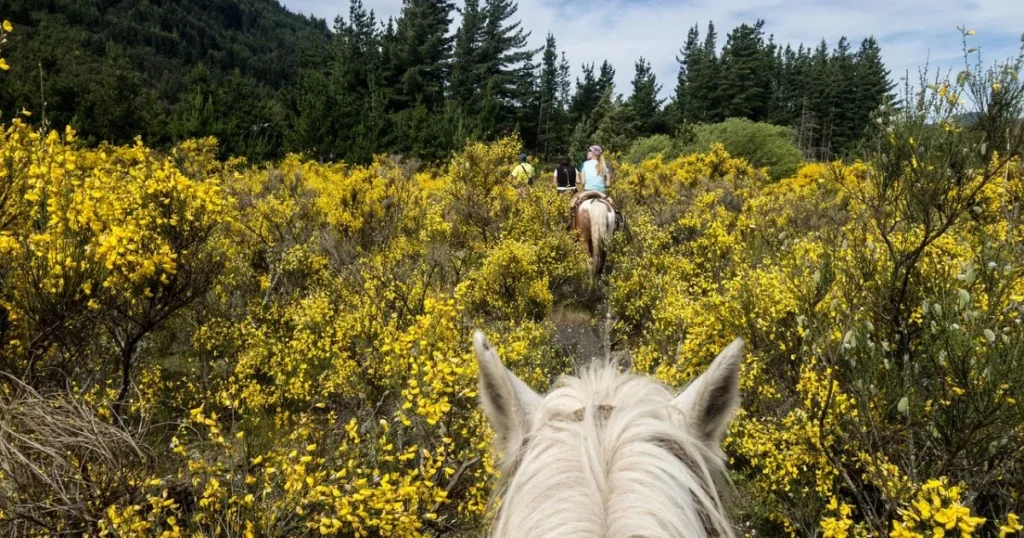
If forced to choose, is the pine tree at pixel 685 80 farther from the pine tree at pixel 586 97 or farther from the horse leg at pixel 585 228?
the horse leg at pixel 585 228

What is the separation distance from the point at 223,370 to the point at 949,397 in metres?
5.11

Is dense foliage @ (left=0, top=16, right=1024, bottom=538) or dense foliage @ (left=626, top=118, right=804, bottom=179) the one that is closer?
dense foliage @ (left=0, top=16, right=1024, bottom=538)

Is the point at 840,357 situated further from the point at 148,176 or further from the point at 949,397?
the point at 148,176

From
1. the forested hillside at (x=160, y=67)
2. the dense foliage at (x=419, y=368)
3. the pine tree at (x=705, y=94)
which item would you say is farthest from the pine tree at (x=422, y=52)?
the dense foliage at (x=419, y=368)

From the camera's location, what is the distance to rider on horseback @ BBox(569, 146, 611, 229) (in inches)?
350

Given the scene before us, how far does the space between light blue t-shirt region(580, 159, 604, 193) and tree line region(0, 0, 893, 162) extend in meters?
12.2

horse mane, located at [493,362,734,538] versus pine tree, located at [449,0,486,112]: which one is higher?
pine tree, located at [449,0,486,112]

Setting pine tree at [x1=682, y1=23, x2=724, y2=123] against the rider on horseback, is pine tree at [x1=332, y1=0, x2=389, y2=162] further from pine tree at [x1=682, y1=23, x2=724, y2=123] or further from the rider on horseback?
pine tree at [x1=682, y1=23, x2=724, y2=123]

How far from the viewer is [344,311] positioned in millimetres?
4758

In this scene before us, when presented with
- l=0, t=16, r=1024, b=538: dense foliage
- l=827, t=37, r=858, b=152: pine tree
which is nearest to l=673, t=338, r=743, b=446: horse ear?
l=0, t=16, r=1024, b=538: dense foliage

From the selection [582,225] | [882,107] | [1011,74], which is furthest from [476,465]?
[582,225]

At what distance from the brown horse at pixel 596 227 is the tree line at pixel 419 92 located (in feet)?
41.1

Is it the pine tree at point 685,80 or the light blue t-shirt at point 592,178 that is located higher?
the pine tree at point 685,80

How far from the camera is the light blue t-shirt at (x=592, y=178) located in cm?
928
